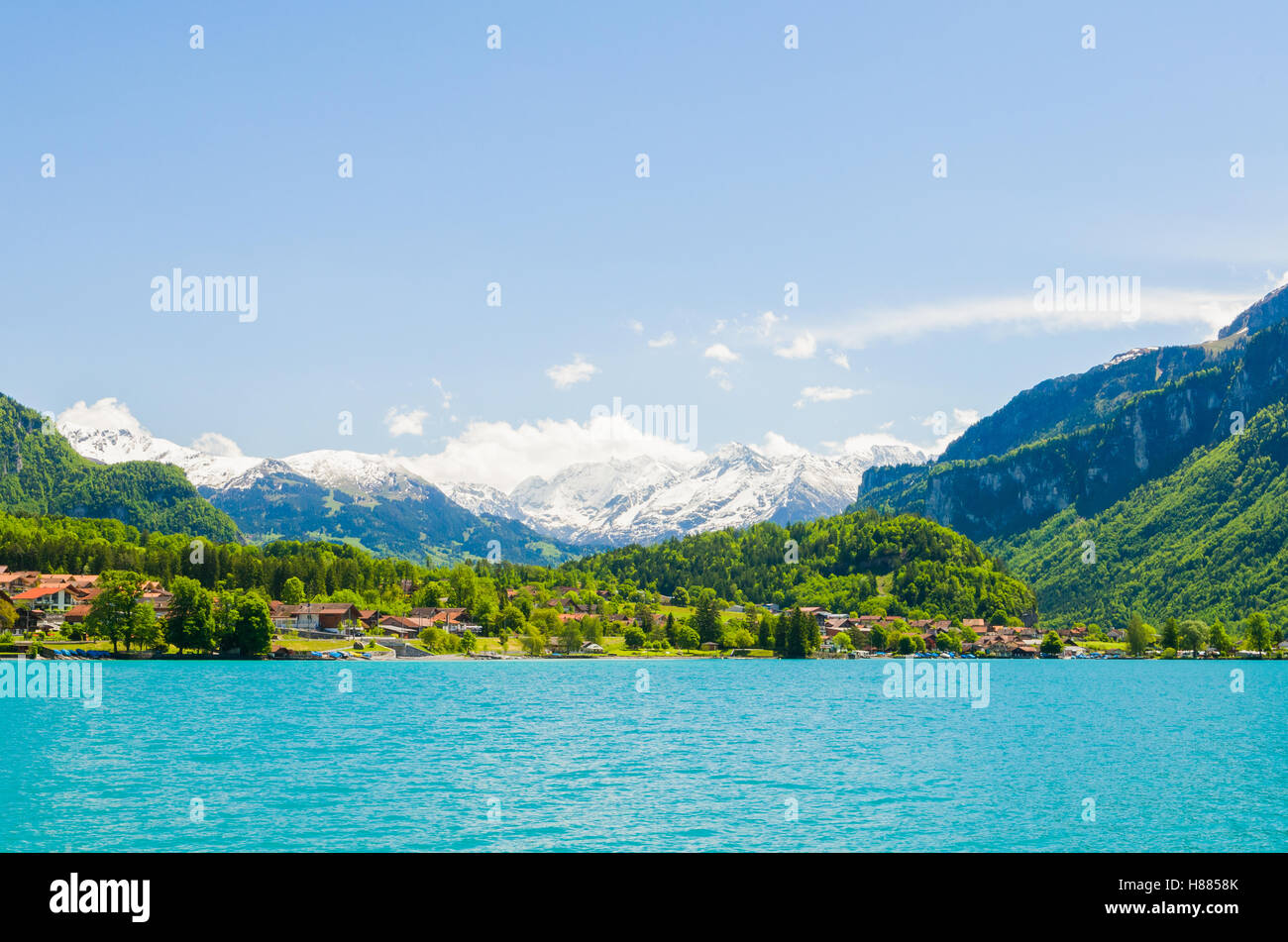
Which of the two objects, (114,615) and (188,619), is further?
(188,619)

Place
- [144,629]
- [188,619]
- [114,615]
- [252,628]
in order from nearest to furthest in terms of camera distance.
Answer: [114,615], [144,629], [188,619], [252,628]

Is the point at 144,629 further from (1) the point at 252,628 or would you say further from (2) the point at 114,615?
(1) the point at 252,628

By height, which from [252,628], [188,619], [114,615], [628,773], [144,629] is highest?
[114,615]

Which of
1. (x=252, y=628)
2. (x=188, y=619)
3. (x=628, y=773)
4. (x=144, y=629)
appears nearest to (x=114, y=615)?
(x=144, y=629)

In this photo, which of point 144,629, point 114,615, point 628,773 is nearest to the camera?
point 628,773

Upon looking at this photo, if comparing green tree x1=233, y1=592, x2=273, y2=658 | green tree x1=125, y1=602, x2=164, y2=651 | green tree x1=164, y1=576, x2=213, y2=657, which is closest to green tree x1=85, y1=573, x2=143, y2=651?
green tree x1=125, y1=602, x2=164, y2=651

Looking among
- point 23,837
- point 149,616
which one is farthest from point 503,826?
point 149,616

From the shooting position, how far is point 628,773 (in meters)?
61.5

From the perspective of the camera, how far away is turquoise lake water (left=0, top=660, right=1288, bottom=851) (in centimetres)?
4500

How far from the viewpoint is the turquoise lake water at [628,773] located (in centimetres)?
4500

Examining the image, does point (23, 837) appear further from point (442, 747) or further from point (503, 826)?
point (442, 747)

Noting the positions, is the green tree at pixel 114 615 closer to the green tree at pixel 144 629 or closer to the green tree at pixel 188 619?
A: the green tree at pixel 144 629

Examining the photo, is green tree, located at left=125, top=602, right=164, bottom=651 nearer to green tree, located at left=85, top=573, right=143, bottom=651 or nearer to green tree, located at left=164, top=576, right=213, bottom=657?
green tree, located at left=85, top=573, right=143, bottom=651
